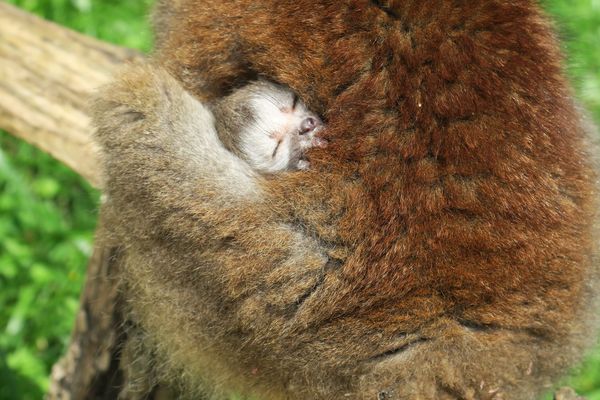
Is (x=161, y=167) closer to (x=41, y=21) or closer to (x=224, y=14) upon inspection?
(x=224, y=14)

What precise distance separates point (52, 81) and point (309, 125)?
6.98 feet

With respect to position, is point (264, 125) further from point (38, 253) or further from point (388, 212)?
point (38, 253)

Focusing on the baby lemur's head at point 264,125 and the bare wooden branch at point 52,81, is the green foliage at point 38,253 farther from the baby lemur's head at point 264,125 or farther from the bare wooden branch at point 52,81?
the baby lemur's head at point 264,125

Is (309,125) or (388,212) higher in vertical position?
(309,125)

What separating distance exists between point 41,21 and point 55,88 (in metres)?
0.53

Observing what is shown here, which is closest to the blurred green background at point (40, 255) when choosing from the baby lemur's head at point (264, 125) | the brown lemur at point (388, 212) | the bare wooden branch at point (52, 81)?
the bare wooden branch at point (52, 81)

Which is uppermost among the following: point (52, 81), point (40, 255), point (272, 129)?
point (272, 129)

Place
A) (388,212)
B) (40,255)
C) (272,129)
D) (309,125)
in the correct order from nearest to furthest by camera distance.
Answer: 1. (388,212)
2. (309,125)
3. (272,129)
4. (40,255)

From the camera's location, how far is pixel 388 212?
3057 mm

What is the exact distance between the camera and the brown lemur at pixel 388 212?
2.95 m

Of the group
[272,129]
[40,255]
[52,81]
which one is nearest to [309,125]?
[272,129]

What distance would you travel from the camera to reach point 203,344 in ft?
10.8

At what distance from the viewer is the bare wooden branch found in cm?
464

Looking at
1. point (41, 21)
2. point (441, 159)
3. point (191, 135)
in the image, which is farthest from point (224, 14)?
point (41, 21)
